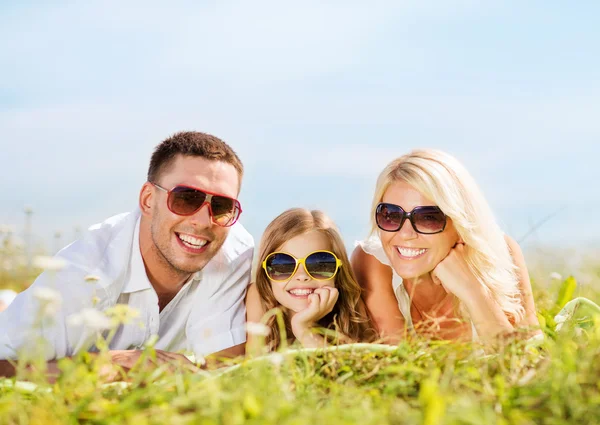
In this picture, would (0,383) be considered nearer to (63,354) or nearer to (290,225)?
(63,354)

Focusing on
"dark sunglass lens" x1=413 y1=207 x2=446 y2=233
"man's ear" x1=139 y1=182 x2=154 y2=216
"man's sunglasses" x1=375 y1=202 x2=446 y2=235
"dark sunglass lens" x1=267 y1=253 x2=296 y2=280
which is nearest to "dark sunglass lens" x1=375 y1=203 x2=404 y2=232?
"man's sunglasses" x1=375 y1=202 x2=446 y2=235

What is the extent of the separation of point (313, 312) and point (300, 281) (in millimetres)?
331

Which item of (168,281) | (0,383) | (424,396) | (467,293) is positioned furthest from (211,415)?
(168,281)

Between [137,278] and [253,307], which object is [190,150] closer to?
[137,278]

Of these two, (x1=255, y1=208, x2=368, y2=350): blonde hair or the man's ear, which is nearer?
(x1=255, y1=208, x2=368, y2=350): blonde hair

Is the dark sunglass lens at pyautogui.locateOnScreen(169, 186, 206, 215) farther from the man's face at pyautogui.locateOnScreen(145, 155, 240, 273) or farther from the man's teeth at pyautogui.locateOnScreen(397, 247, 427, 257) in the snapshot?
the man's teeth at pyautogui.locateOnScreen(397, 247, 427, 257)

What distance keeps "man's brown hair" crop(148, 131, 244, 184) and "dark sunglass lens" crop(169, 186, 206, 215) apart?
0.32 metres

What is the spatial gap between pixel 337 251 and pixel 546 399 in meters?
2.76

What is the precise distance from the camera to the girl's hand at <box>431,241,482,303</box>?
4516 millimetres

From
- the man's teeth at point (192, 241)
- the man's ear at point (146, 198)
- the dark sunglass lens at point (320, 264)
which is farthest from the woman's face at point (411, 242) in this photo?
the man's ear at point (146, 198)

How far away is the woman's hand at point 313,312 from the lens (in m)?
4.53

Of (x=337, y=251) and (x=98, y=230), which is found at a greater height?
(x=98, y=230)

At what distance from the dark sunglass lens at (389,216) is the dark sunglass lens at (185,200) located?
1378 mm

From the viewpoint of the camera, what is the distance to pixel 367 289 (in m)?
5.05
